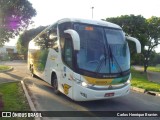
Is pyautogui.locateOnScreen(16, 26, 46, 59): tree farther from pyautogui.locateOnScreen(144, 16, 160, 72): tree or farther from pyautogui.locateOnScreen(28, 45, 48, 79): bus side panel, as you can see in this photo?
pyautogui.locateOnScreen(28, 45, 48, 79): bus side panel

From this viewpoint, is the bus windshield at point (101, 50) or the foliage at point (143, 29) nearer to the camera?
the bus windshield at point (101, 50)

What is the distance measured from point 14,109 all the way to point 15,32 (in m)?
16.9

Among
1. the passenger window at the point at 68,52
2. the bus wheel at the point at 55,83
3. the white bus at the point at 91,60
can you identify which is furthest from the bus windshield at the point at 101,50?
the bus wheel at the point at 55,83

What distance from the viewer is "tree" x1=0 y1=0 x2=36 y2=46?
72.1 feet

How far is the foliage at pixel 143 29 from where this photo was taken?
135 ft

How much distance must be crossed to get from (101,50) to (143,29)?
3205 centimetres

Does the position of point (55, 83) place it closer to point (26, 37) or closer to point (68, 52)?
point (68, 52)

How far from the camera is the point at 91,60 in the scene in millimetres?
10578

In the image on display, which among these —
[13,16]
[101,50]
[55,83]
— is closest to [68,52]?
[101,50]

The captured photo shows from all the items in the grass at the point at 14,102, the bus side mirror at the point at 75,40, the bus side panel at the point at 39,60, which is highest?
the bus side mirror at the point at 75,40

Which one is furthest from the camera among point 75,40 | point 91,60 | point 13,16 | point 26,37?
point 26,37

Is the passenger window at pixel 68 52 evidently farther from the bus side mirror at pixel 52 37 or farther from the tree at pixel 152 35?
the tree at pixel 152 35

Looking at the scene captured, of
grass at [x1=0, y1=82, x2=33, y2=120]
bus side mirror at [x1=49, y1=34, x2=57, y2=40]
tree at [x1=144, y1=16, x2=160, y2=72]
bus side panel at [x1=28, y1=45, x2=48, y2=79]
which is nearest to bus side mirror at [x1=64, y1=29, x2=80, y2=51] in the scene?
grass at [x1=0, y1=82, x2=33, y2=120]

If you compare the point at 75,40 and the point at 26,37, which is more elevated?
the point at 75,40
